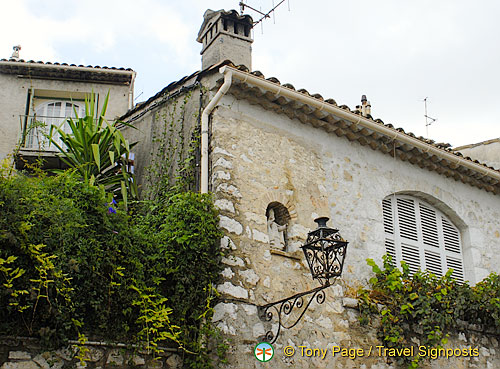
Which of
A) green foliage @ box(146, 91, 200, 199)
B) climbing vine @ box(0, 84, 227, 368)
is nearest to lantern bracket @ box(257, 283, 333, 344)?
climbing vine @ box(0, 84, 227, 368)

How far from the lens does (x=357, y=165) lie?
27.0ft

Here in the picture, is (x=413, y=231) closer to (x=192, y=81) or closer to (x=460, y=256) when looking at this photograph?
(x=460, y=256)

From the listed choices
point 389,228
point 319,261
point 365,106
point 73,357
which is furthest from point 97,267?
point 365,106

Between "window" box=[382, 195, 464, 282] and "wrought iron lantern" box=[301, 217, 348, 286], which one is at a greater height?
"window" box=[382, 195, 464, 282]

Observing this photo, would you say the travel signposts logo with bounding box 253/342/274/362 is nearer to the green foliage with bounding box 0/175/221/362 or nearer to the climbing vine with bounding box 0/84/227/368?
the climbing vine with bounding box 0/84/227/368

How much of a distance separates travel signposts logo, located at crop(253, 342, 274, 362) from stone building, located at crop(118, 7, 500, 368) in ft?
0.22

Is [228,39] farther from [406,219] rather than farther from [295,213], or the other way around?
[406,219]

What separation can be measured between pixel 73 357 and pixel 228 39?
4.91 meters

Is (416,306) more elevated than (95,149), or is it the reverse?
(95,149)

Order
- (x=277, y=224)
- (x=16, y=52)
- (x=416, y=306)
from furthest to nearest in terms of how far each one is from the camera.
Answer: (x=16, y=52), (x=416, y=306), (x=277, y=224)

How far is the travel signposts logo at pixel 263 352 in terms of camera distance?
6.07m

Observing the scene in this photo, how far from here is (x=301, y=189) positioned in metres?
7.40

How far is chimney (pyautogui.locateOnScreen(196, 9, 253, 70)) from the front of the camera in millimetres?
8320

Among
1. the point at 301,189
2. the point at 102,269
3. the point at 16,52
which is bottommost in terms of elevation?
the point at 102,269
